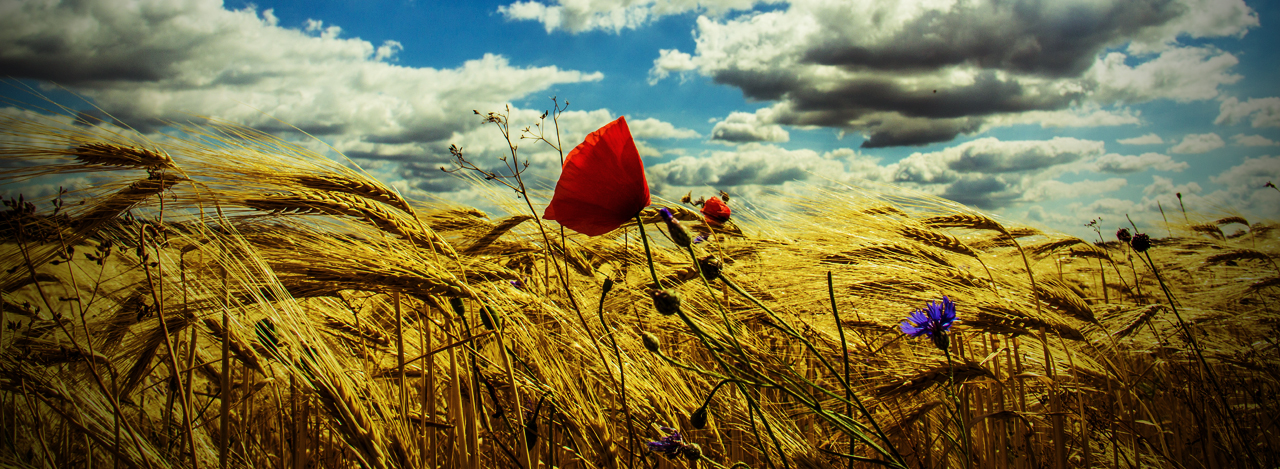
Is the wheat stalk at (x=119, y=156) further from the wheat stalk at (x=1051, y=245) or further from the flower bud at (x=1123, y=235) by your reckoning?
the flower bud at (x=1123, y=235)

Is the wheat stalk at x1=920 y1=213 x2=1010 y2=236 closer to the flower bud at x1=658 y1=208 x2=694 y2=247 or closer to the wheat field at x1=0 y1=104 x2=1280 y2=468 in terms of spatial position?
the wheat field at x1=0 y1=104 x2=1280 y2=468

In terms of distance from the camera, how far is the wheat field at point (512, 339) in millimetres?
1030

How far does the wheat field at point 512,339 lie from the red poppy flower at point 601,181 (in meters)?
0.12

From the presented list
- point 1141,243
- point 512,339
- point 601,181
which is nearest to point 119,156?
point 512,339

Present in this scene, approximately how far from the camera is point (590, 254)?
246cm

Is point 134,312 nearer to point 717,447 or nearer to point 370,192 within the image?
point 370,192


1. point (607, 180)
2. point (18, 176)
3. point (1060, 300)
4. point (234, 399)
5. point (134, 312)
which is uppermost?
point (607, 180)

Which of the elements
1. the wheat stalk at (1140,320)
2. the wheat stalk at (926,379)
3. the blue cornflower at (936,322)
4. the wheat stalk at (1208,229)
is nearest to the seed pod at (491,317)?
the blue cornflower at (936,322)

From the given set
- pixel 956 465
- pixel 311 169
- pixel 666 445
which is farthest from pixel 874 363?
pixel 311 169

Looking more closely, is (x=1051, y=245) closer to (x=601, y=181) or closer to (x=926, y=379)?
(x=926, y=379)

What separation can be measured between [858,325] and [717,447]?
71 cm

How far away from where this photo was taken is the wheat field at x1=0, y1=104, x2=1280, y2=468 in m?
1.03

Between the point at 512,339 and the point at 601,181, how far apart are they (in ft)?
2.94

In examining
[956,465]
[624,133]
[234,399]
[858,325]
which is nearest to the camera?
[624,133]
